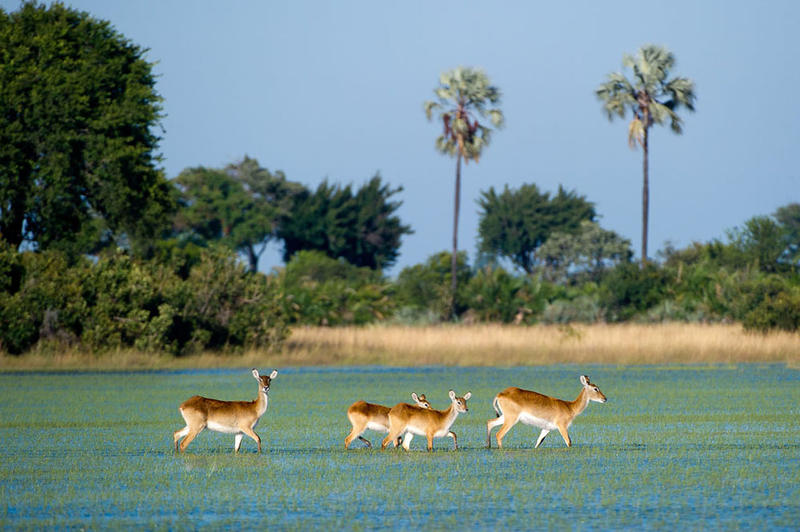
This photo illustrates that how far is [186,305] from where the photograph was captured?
130 feet

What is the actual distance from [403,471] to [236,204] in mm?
68226

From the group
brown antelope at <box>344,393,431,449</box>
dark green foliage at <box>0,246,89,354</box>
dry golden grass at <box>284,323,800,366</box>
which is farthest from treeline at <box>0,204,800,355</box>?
brown antelope at <box>344,393,431,449</box>

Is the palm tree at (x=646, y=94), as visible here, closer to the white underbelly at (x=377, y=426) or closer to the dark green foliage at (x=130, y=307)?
the dark green foliage at (x=130, y=307)

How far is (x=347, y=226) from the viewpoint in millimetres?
83562

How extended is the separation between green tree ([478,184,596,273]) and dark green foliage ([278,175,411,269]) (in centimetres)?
712

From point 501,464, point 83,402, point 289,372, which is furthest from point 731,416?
point 289,372

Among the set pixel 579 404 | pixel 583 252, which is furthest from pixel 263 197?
pixel 579 404

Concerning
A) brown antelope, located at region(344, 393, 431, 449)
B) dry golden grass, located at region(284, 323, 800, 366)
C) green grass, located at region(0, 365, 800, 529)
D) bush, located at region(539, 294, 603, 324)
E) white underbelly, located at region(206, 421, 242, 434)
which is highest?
bush, located at region(539, 294, 603, 324)

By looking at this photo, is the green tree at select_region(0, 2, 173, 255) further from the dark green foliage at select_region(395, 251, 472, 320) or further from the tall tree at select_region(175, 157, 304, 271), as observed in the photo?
the tall tree at select_region(175, 157, 304, 271)

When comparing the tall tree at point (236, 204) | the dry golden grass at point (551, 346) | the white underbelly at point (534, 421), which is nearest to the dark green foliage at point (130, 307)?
the dry golden grass at point (551, 346)

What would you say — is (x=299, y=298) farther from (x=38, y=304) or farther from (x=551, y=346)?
(x=38, y=304)

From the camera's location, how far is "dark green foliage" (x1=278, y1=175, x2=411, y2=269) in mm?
82800

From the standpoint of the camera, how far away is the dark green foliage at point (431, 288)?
5616 cm

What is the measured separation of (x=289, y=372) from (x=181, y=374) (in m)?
2.98
